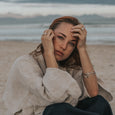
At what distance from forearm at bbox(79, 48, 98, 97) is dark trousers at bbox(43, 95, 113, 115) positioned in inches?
4.6

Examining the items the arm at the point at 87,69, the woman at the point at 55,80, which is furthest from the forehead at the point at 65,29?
the arm at the point at 87,69

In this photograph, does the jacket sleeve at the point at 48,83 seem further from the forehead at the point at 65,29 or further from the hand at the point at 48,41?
the forehead at the point at 65,29

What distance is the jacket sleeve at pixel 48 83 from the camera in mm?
2129

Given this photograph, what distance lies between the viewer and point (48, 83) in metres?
2.13

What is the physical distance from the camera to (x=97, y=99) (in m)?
2.43

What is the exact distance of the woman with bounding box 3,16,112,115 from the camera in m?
2.16

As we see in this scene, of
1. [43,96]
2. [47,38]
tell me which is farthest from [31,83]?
[47,38]

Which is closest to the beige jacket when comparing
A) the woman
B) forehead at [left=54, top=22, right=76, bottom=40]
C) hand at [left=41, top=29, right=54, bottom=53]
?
the woman

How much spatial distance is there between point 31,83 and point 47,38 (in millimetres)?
440

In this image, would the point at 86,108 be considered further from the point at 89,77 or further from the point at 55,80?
the point at 55,80

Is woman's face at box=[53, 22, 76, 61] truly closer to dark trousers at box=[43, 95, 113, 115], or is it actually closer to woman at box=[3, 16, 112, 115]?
woman at box=[3, 16, 112, 115]

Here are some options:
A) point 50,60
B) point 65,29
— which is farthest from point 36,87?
point 65,29

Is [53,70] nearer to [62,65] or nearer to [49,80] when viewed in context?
[49,80]

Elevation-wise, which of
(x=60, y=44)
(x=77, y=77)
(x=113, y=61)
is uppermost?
(x=60, y=44)
